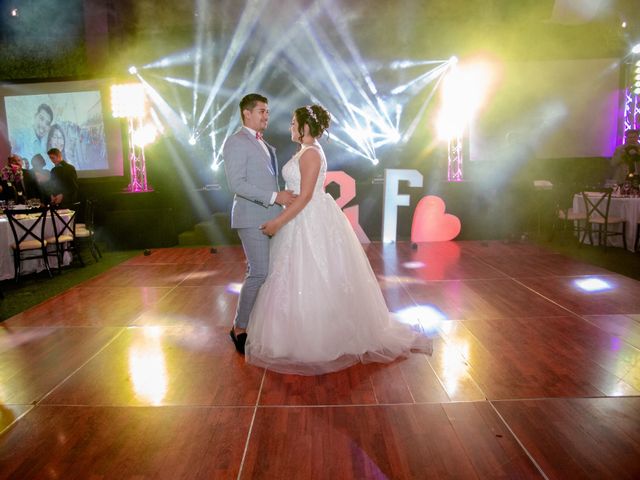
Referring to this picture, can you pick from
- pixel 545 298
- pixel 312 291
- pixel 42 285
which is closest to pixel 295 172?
pixel 312 291

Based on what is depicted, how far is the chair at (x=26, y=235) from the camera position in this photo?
567 centimetres

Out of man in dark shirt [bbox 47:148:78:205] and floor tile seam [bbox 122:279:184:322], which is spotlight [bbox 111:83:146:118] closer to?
man in dark shirt [bbox 47:148:78:205]

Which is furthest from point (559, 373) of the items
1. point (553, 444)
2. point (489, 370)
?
point (553, 444)

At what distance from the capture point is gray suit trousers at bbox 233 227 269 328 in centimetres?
303

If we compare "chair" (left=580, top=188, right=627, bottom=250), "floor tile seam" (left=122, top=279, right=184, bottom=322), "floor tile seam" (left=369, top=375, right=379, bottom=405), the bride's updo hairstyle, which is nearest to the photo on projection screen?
"floor tile seam" (left=122, top=279, right=184, bottom=322)

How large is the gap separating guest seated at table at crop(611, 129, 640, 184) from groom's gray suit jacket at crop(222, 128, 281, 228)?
6383 mm

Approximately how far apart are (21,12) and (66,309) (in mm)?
8024

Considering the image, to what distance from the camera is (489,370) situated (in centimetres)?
288

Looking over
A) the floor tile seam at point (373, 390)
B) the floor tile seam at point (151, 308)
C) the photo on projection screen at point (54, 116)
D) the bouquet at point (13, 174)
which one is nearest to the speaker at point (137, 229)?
the bouquet at point (13, 174)

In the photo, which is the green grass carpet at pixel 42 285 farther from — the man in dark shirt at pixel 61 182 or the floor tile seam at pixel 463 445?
the floor tile seam at pixel 463 445

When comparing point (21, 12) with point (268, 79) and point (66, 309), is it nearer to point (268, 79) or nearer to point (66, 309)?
point (268, 79)

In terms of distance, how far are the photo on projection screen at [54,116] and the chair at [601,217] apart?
334 inches

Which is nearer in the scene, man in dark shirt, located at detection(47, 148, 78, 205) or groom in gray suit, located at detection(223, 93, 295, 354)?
groom in gray suit, located at detection(223, 93, 295, 354)

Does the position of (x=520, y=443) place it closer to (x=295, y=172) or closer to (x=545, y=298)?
(x=295, y=172)
